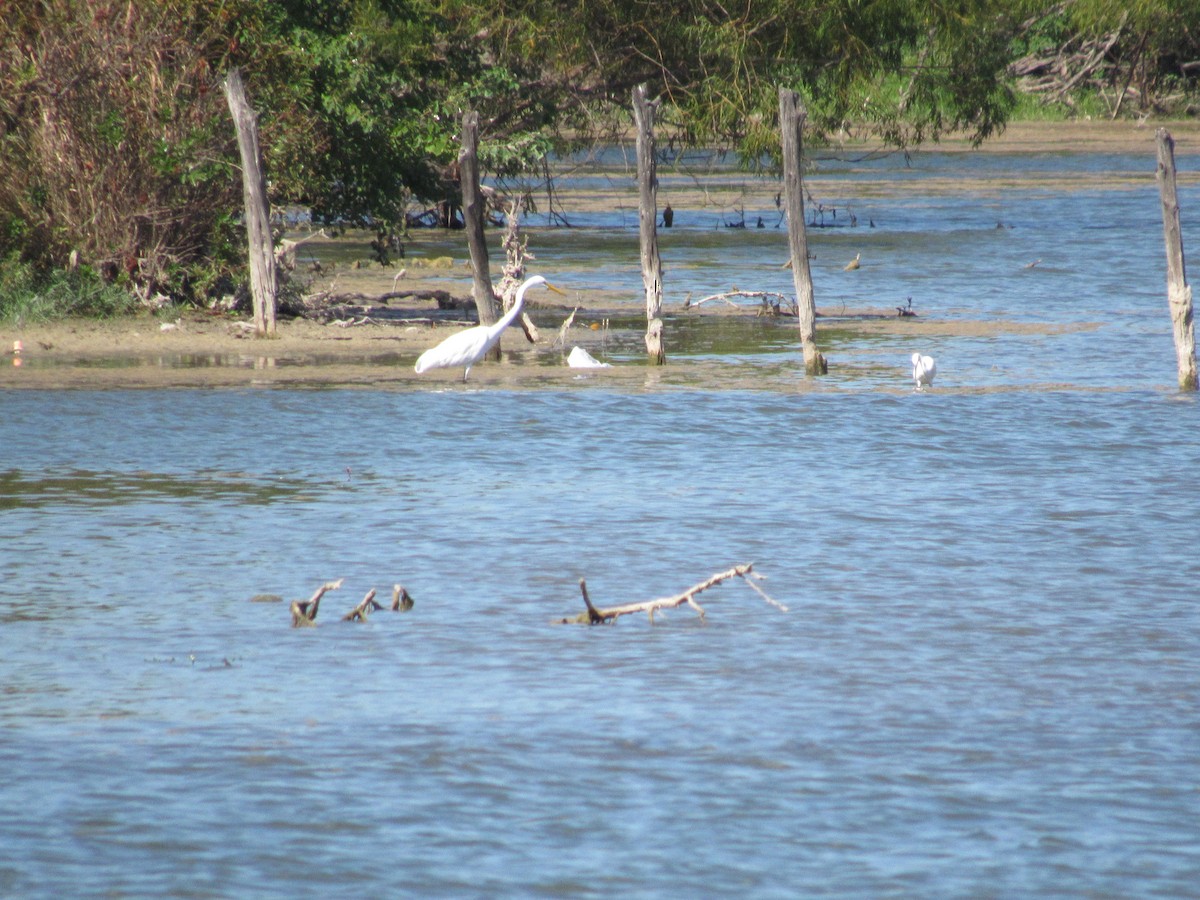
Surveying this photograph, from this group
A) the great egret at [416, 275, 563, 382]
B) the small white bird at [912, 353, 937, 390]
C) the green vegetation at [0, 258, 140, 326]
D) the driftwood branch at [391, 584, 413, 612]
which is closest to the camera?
the driftwood branch at [391, 584, 413, 612]

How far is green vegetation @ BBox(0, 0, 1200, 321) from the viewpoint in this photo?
1914 cm

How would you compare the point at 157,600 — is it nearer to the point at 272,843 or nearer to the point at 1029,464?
the point at 272,843

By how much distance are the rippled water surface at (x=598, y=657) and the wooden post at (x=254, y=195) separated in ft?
13.1

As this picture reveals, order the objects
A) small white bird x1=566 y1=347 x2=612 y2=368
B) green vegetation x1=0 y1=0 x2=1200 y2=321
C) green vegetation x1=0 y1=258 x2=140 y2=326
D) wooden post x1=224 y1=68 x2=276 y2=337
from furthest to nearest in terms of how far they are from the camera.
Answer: green vegetation x1=0 y1=258 x2=140 y2=326
green vegetation x1=0 y1=0 x2=1200 y2=321
wooden post x1=224 y1=68 x2=276 y2=337
small white bird x1=566 y1=347 x2=612 y2=368

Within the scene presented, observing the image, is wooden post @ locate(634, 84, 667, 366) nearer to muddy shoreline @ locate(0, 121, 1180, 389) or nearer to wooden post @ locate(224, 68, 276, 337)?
muddy shoreline @ locate(0, 121, 1180, 389)

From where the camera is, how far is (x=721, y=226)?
39531mm

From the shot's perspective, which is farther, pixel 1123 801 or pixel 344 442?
pixel 344 442

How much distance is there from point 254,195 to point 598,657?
38.5 ft

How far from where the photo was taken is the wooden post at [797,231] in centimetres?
1695

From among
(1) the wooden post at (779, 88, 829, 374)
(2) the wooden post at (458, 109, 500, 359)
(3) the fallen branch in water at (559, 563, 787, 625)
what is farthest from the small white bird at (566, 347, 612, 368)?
(3) the fallen branch in water at (559, 563, 787, 625)

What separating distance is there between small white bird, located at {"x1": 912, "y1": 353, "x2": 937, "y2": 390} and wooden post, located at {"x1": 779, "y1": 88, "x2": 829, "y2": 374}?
1.10 meters

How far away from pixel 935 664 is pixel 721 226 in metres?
32.5

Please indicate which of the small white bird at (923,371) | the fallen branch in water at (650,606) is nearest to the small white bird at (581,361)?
the small white bird at (923,371)

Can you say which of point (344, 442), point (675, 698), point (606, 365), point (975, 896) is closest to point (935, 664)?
point (675, 698)
